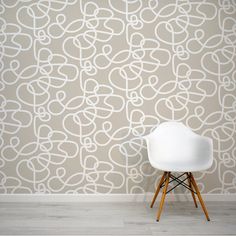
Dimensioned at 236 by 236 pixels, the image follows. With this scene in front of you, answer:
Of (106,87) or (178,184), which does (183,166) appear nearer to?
(178,184)

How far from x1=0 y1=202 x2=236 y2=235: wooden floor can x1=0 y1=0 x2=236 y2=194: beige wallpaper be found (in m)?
0.22

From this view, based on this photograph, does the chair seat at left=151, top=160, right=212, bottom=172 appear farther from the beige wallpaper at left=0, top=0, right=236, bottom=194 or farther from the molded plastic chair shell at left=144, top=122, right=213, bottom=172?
the beige wallpaper at left=0, top=0, right=236, bottom=194

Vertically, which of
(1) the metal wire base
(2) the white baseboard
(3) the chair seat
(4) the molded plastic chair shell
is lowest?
(2) the white baseboard

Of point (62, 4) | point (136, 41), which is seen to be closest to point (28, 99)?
point (62, 4)


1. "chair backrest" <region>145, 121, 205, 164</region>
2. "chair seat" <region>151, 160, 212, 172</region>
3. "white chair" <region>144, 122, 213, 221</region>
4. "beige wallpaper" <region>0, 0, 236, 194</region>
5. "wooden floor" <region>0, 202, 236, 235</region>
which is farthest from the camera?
"beige wallpaper" <region>0, 0, 236, 194</region>

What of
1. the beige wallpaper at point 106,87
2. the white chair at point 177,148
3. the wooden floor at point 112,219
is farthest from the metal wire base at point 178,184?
the beige wallpaper at point 106,87

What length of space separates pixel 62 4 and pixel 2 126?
51.6 inches

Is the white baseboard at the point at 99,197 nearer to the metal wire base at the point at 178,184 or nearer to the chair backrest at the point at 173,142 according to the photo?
the metal wire base at the point at 178,184

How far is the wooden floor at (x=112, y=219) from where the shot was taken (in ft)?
7.90

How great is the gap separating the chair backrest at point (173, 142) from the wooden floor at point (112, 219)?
0.48 metres

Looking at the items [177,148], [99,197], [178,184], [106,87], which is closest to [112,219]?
[99,197]

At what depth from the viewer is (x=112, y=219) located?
265cm

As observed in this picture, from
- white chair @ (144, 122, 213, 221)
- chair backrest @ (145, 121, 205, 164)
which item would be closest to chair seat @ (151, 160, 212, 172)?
white chair @ (144, 122, 213, 221)

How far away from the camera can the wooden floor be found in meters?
2.41
